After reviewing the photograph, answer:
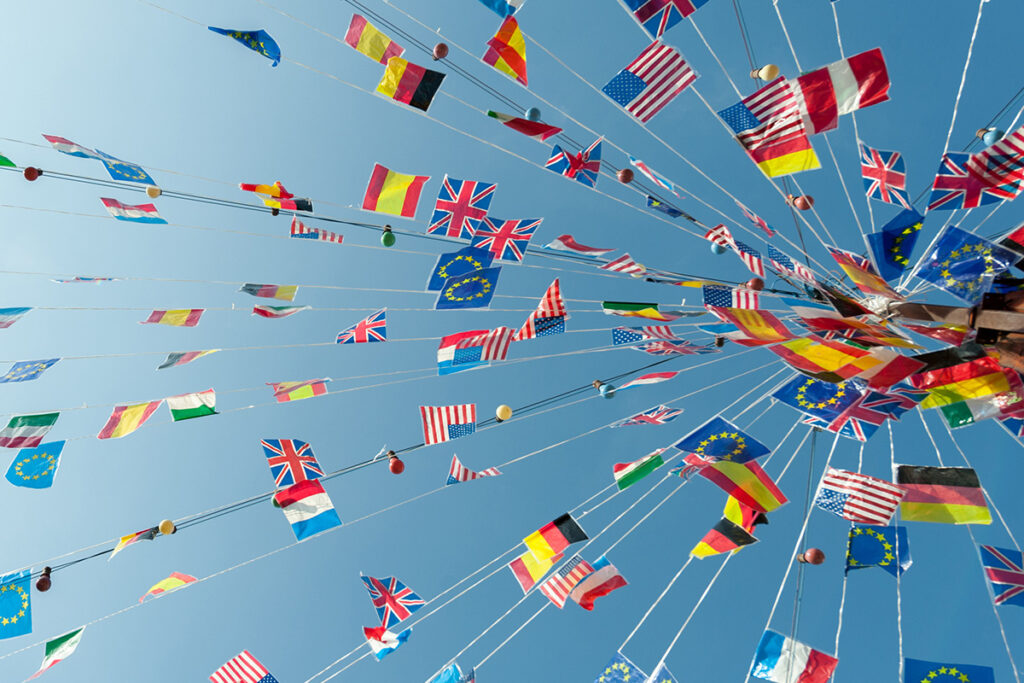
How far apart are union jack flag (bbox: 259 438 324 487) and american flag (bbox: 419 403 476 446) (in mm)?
1436

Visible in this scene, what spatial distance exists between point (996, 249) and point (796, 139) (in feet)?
7.15

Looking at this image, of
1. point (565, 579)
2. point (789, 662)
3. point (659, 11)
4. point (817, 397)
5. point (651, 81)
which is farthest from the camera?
point (565, 579)

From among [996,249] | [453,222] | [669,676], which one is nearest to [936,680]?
[669,676]

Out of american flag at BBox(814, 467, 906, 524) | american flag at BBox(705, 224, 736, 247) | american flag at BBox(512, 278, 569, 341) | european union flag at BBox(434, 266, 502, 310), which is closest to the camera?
american flag at BBox(814, 467, 906, 524)

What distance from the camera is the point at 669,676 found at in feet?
23.9

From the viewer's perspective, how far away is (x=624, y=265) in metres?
8.21

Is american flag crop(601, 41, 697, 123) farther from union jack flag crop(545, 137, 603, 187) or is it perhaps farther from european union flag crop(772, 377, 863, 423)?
european union flag crop(772, 377, 863, 423)

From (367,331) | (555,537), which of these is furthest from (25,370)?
(555,537)

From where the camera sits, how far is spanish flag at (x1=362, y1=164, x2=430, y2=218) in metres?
7.75

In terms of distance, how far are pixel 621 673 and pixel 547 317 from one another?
419 cm

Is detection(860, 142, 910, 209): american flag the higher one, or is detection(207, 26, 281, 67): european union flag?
detection(860, 142, 910, 209): american flag

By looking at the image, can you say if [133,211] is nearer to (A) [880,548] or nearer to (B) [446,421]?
(B) [446,421]

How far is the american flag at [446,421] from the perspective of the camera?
794 centimetres

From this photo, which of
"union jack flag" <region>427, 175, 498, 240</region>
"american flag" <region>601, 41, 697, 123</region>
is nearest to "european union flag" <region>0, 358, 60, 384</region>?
"union jack flag" <region>427, 175, 498, 240</region>
